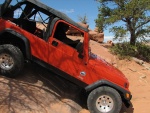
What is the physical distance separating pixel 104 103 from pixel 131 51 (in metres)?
9.70

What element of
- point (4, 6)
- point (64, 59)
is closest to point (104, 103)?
point (64, 59)

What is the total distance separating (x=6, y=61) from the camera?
8.66m

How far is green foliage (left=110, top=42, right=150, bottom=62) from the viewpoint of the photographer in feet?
57.4

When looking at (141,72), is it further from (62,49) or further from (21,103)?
(21,103)

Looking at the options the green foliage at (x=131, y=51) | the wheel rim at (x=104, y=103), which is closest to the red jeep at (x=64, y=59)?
the wheel rim at (x=104, y=103)

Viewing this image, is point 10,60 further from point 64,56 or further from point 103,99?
point 103,99

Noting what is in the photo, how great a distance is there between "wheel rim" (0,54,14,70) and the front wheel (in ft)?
8.33

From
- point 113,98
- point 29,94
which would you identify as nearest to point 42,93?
point 29,94

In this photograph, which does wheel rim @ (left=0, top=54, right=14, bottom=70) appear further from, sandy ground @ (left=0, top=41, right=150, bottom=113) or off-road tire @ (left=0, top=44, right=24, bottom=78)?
sandy ground @ (left=0, top=41, right=150, bottom=113)

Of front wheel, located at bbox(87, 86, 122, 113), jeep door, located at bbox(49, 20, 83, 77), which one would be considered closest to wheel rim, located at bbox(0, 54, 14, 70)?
jeep door, located at bbox(49, 20, 83, 77)

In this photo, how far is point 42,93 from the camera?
848 centimetres

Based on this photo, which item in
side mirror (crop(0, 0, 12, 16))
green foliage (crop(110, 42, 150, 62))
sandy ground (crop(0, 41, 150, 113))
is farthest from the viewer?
green foliage (crop(110, 42, 150, 62))

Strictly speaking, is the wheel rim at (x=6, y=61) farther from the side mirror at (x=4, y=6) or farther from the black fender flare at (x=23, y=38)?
the side mirror at (x=4, y=6)

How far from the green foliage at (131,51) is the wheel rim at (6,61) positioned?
9.47 meters
